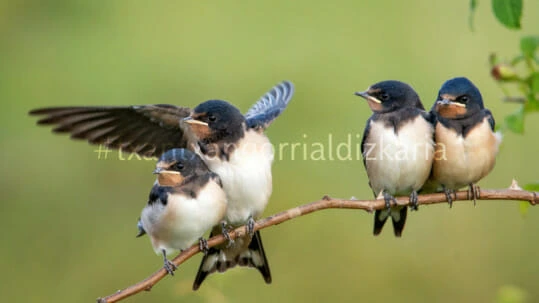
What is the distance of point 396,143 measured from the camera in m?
3.81

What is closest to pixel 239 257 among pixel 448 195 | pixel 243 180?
pixel 243 180

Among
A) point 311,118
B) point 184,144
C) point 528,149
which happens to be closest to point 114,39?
point 311,118

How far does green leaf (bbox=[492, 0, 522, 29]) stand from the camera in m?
2.48

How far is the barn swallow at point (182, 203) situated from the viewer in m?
3.53

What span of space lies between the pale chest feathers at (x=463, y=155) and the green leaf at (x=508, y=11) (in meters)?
1.15

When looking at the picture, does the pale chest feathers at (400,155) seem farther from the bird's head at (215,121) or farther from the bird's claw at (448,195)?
the bird's head at (215,121)

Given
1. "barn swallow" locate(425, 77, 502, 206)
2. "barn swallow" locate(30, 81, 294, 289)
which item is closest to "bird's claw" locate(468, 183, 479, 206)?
"barn swallow" locate(425, 77, 502, 206)

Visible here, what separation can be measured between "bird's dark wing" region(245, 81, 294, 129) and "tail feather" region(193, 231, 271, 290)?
0.44 metres

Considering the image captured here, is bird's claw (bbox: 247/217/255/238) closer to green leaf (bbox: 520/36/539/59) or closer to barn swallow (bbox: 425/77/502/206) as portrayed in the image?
barn swallow (bbox: 425/77/502/206)

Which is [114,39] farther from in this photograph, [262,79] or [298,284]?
[298,284]

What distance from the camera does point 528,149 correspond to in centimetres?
671

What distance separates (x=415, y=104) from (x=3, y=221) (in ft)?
15.2

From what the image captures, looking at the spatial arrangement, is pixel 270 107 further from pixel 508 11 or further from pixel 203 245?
pixel 508 11

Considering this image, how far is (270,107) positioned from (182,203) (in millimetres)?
967
